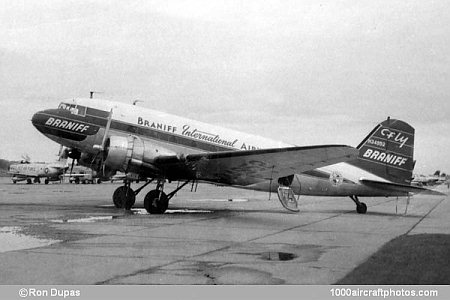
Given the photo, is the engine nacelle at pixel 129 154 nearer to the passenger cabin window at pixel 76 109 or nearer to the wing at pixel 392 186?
the passenger cabin window at pixel 76 109

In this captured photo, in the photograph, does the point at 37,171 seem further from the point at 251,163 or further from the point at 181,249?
the point at 181,249

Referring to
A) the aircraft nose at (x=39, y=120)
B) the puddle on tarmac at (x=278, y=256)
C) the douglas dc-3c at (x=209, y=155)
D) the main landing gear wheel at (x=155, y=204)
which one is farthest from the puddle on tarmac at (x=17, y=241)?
the aircraft nose at (x=39, y=120)

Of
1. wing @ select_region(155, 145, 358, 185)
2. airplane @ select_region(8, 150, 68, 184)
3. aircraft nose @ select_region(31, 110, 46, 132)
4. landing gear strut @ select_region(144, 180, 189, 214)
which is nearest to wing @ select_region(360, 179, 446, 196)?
wing @ select_region(155, 145, 358, 185)

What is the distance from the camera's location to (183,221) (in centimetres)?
1429

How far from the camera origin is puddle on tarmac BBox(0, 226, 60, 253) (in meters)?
8.79

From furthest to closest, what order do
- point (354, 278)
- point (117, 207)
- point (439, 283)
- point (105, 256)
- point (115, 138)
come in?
point (117, 207)
point (115, 138)
point (105, 256)
point (354, 278)
point (439, 283)

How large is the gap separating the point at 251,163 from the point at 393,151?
7.12m

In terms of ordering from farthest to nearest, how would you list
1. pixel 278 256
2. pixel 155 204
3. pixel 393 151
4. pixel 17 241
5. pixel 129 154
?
pixel 393 151
pixel 155 204
pixel 129 154
pixel 17 241
pixel 278 256

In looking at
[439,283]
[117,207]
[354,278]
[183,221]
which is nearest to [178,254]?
[354,278]

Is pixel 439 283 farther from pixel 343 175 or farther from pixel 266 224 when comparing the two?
pixel 343 175

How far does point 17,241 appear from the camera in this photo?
953 centimetres

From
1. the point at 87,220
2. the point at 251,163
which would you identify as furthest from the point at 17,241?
the point at 251,163

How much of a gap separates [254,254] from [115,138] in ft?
27.9

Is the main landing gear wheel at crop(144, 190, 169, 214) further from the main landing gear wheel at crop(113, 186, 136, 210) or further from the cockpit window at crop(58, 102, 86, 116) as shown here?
the cockpit window at crop(58, 102, 86, 116)
